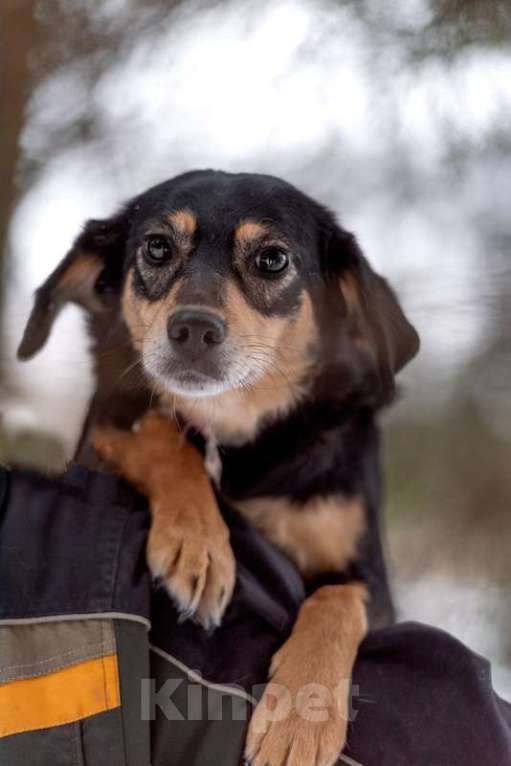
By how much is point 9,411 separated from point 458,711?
1.79 feet

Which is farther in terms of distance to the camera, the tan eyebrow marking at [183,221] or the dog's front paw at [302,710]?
the tan eyebrow marking at [183,221]

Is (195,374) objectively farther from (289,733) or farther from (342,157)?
(289,733)

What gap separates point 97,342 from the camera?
0.96 meters

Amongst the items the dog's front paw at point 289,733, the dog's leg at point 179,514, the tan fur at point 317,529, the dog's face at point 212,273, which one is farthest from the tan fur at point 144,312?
the dog's front paw at point 289,733

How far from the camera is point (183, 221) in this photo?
36.1 inches

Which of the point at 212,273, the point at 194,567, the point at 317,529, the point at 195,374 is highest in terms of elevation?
the point at 212,273

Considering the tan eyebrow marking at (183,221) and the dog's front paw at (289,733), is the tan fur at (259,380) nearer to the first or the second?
the tan eyebrow marking at (183,221)

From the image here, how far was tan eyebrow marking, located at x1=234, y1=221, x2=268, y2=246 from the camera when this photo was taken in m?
0.92

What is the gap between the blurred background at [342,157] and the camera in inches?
32.3

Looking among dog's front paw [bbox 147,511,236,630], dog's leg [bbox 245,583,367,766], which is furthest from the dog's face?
dog's leg [bbox 245,583,367,766]

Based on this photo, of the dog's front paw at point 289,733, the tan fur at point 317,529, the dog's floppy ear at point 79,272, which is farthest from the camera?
the tan fur at point 317,529

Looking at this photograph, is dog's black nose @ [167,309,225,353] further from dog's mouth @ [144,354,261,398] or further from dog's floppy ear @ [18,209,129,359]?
dog's floppy ear @ [18,209,129,359]

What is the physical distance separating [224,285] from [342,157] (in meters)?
0.19

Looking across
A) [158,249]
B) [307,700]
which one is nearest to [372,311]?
[158,249]
